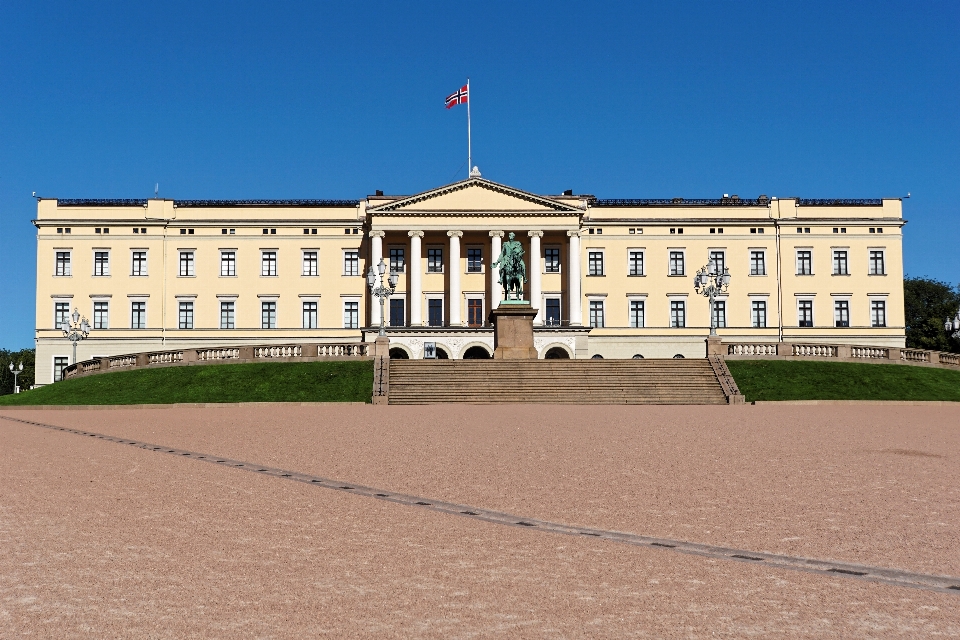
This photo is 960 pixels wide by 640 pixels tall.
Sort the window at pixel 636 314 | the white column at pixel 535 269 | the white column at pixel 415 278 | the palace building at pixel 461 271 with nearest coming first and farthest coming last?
the white column at pixel 415 278 → the white column at pixel 535 269 → the palace building at pixel 461 271 → the window at pixel 636 314

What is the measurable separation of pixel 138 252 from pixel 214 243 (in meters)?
6.77

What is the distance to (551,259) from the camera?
82875mm

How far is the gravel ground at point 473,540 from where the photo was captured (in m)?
6.79

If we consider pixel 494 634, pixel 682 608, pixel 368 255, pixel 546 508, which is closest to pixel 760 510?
pixel 546 508

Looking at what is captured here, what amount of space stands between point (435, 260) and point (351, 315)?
904 cm

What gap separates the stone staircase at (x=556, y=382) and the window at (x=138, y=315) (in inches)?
1621

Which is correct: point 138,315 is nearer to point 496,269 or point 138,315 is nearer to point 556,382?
point 496,269

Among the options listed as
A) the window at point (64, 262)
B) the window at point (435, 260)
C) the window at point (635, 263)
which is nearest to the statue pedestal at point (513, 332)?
the window at point (435, 260)

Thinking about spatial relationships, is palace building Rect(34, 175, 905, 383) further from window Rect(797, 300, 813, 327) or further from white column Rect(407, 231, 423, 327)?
white column Rect(407, 231, 423, 327)

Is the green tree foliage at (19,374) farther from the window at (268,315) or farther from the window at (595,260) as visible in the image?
the window at (595,260)

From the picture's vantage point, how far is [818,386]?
151 ft

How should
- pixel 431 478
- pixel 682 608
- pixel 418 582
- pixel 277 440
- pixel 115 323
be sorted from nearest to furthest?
pixel 682 608 → pixel 418 582 → pixel 431 478 → pixel 277 440 → pixel 115 323

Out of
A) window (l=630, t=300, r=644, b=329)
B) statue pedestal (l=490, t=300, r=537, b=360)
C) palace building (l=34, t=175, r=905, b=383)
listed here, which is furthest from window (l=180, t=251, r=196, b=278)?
statue pedestal (l=490, t=300, r=537, b=360)

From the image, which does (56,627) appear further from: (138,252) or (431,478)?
(138,252)
